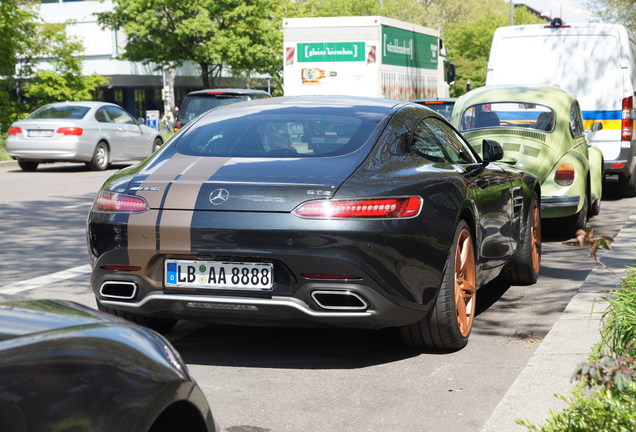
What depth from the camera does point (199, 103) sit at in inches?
909

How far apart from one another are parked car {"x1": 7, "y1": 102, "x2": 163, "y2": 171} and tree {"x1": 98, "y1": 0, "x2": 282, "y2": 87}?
2439 centimetres

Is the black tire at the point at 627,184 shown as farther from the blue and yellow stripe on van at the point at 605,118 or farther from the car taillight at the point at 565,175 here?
the car taillight at the point at 565,175

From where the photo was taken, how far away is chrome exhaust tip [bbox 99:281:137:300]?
541 cm

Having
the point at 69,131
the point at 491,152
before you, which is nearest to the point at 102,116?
the point at 69,131

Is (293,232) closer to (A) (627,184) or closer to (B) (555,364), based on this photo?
(B) (555,364)

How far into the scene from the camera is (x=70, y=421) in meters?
2.20

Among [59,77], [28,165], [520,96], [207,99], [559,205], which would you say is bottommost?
[28,165]

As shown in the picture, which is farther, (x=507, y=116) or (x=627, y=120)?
(x=627, y=120)

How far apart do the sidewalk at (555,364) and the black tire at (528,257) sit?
0.56m

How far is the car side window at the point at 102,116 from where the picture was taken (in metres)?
22.9

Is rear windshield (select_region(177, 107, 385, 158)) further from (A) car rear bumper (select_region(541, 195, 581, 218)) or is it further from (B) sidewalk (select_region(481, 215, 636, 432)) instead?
(A) car rear bumper (select_region(541, 195, 581, 218))

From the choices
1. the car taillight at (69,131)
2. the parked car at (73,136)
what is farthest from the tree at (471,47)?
the car taillight at (69,131)

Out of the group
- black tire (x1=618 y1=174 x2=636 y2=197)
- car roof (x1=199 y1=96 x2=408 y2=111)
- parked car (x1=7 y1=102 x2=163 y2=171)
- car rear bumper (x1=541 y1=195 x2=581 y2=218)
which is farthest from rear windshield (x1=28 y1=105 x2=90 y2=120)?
car roof (x1=199 y1=96 x2=408 y2=111)

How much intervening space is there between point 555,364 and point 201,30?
143 ft
